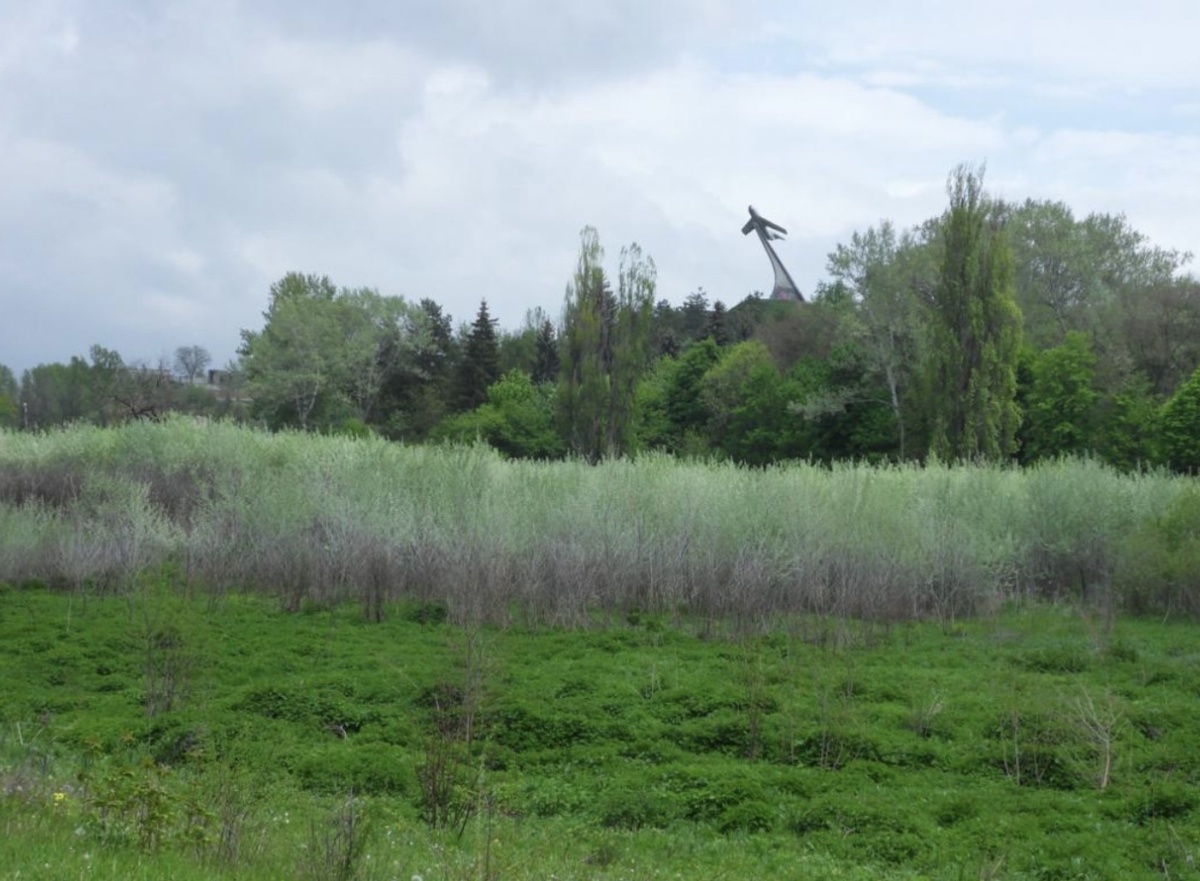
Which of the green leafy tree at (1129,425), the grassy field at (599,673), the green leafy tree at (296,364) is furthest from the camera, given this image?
the green leafy tree at (296,364)

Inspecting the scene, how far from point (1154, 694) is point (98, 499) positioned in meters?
21.9

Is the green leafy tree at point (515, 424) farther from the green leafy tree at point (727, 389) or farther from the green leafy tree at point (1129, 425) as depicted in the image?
the green leafy tree at point (1129, 425)

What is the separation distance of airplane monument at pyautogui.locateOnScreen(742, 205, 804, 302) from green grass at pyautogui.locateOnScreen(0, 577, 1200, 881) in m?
55.2

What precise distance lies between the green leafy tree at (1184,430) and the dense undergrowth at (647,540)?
9090 mm

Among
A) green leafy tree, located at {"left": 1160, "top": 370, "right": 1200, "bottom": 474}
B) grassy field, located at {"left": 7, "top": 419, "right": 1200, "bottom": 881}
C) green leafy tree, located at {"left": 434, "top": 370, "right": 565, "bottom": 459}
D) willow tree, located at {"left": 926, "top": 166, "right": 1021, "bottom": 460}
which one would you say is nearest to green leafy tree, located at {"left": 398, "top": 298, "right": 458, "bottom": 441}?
green leafy tree, located at {"left": 434, "top": 370, "right": 565, "bottom": 459}

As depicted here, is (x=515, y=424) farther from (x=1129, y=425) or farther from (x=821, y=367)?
(x=1129, y=425)

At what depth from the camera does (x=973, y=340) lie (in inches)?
1460

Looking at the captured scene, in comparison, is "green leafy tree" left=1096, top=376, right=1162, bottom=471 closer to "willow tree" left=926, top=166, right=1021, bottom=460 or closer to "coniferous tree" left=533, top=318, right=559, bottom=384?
"willow tree" left=926, top=166, right=1021, bottom=460

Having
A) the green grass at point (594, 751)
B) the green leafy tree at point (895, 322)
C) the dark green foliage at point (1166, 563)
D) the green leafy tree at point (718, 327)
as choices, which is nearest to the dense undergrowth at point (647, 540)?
the dark green foliage at point (1166, 563)

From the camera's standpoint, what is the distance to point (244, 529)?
2125cm

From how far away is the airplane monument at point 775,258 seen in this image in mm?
71500

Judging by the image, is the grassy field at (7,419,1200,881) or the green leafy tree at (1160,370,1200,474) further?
the green leafy tree at (1160,370,1200,474)

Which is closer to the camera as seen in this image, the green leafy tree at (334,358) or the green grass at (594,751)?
the green grass at (594,751)

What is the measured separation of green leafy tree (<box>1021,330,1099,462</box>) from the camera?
37750 mm
